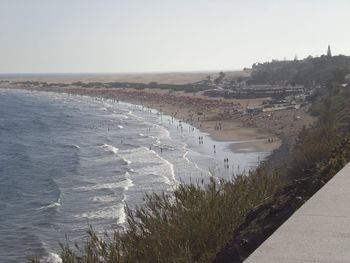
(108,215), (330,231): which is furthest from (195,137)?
(330,231)

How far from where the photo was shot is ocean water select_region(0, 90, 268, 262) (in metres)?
20.8

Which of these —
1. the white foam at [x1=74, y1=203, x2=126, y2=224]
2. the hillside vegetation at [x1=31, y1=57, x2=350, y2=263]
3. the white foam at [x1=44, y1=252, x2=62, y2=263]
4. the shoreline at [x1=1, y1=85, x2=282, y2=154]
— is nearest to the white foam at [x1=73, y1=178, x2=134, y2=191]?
the white foam at [x1=74, y1=203, x2=126, y2=224]

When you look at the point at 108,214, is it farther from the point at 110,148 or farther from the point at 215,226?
the point at 110,148

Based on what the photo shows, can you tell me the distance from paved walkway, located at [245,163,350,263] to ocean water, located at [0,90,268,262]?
6.84 meters

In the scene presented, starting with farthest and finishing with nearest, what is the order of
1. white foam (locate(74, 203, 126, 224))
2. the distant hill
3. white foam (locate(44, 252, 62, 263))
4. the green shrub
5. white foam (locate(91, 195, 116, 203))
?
1. the distant hill
2. white foam (locate(91, 195, 116, 203))
3. white foam (locate(74, 203, 126, 224))
4. white foam (locate(44, 252, 62, 263))
5. the green shrub

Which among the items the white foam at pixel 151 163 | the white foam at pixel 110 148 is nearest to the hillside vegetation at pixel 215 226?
the white foam at pixel 151 163

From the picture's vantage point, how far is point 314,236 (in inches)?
179

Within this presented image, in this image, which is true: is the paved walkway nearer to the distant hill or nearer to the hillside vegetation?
the hillside vegetation

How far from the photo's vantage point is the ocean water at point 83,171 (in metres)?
20.8

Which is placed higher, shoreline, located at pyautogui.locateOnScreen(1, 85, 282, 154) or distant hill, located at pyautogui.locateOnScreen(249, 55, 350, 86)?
distant hill, located at pyautogui.locateOnScreen(249, 55, 350, 86)

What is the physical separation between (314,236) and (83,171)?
30.0 meters

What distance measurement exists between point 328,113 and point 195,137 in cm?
1978

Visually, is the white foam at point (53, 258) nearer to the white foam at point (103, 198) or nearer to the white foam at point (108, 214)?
the white foam at point (108, 214)

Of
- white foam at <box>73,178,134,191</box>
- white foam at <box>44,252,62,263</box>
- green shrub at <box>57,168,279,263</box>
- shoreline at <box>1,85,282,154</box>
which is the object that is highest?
green shrub at <box>57,168,279,263</box>
